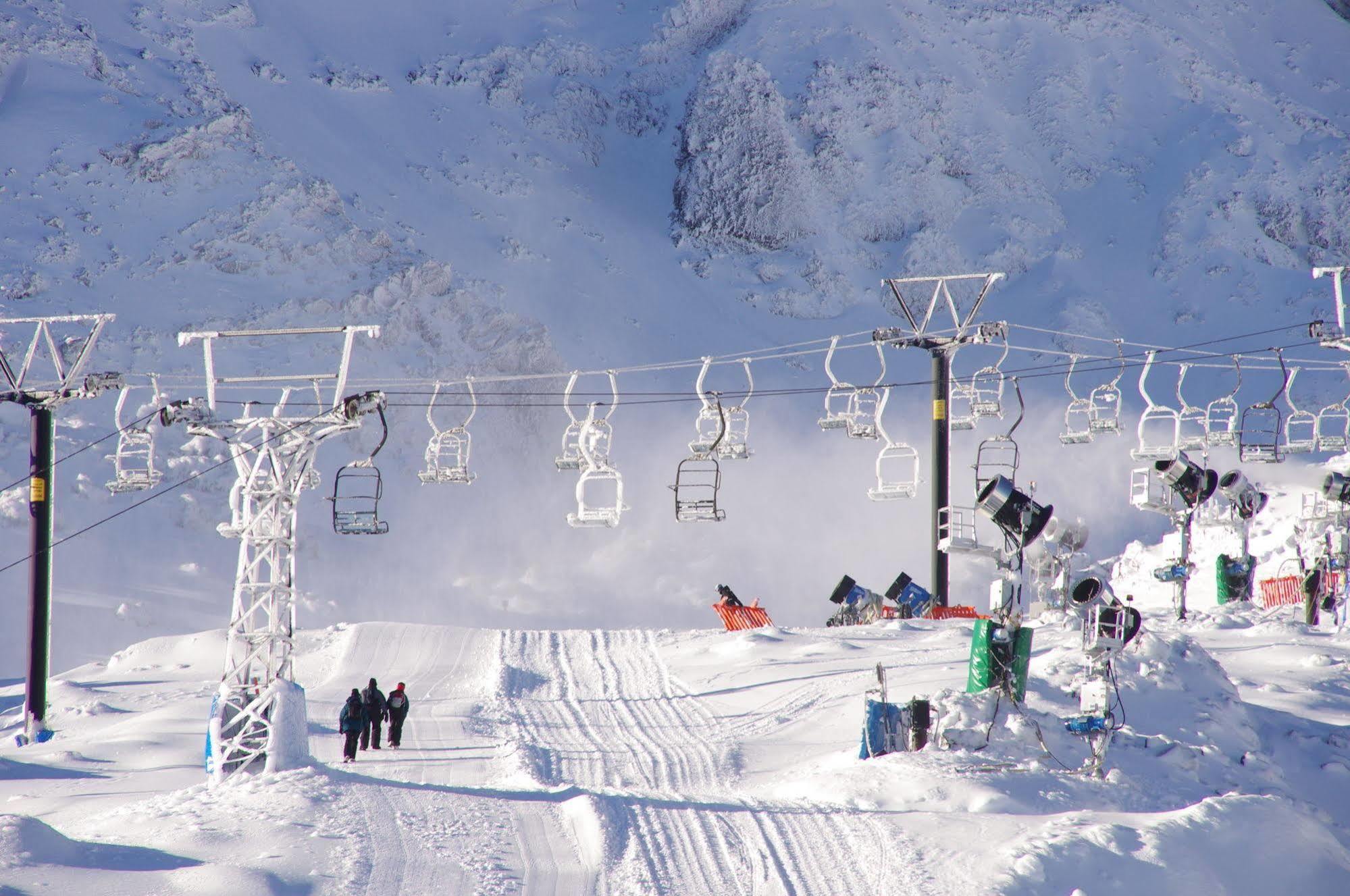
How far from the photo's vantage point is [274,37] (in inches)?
2185

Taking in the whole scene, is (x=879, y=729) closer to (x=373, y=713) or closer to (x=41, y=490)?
(x=373, y=713)

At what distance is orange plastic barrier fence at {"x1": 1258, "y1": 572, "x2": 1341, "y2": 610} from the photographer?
97.1ft

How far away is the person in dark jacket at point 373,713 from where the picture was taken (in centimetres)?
1733

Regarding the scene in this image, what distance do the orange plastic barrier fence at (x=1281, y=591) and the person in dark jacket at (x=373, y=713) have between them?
70.5 ft

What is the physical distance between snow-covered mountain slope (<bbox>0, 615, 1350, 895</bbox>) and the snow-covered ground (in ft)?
0.14

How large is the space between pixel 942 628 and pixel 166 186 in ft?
112

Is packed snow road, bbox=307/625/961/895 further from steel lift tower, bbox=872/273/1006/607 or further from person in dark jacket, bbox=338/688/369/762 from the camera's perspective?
steel lift tower, bbox=872/273/1006/607

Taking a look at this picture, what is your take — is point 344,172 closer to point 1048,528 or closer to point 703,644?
point 703,644

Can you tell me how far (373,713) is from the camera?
17391 mm

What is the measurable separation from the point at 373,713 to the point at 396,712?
1.39 feet

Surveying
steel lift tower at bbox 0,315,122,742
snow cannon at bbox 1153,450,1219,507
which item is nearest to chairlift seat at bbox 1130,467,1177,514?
snow cannon at bbox 1153,450,1219,507

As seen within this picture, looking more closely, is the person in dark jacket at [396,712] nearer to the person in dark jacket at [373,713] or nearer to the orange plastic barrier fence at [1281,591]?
the person in dark jacket at [373,713]

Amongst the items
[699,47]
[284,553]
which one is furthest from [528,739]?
[699,47]

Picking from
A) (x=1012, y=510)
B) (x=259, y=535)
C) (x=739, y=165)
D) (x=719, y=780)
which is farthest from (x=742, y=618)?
(x=739, y=165)
